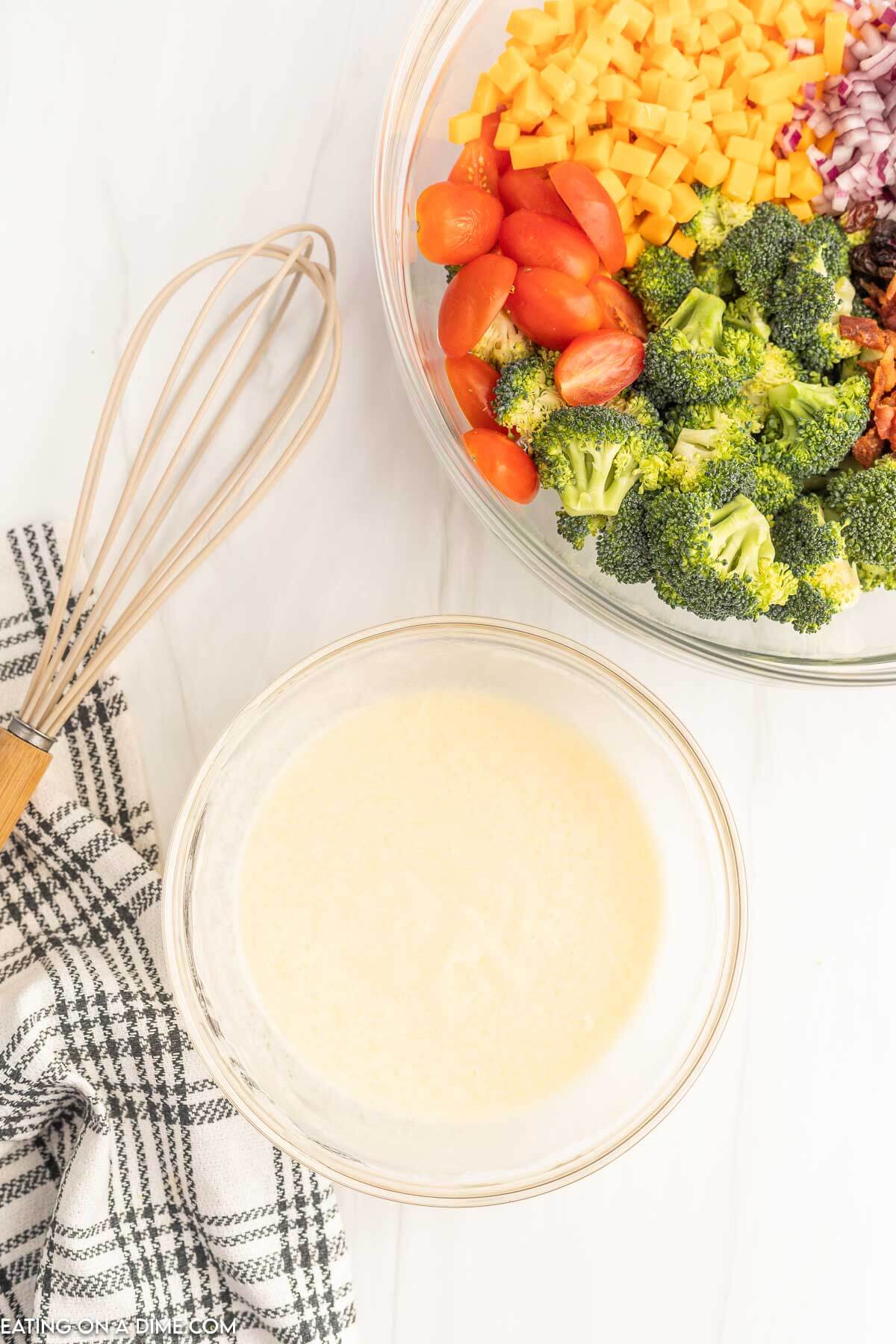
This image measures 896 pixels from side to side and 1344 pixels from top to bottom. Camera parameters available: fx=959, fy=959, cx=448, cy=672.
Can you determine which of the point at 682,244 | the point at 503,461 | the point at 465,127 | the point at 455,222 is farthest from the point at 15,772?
the point at 682,244

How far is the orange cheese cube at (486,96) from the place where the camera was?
1161mm

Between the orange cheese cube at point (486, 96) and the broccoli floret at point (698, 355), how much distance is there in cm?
33

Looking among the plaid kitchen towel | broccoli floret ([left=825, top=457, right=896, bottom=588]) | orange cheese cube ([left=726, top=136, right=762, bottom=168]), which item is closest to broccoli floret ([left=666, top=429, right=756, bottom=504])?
broccoli floret ([left=825, top=457, right=896, bottom=588])

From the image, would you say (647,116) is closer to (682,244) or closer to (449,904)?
(682,244)

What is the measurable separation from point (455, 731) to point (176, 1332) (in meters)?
0.92

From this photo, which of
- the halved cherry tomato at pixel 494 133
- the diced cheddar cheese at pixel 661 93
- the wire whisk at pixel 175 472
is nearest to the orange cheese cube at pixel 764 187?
the diced cheddar cheese at pixel 661 93

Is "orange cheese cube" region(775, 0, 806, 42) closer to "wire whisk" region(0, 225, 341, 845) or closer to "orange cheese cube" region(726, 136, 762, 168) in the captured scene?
"orange cheese cube" region(726, 136, 762, 168)

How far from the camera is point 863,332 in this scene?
1.17 meters

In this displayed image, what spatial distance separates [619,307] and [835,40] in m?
0.41

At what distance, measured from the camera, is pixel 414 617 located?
4.19ft

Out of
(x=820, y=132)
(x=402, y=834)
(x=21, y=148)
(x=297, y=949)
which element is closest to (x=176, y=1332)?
(x=297, y=949)

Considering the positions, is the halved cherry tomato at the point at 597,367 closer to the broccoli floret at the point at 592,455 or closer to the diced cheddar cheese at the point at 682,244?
the broccoli floret at the point at 592,455

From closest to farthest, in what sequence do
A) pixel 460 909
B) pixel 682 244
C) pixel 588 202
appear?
pixel 588 202, pixel 682 244, pixel 460 909

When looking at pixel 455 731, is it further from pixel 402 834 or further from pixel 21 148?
pixel 21 148
